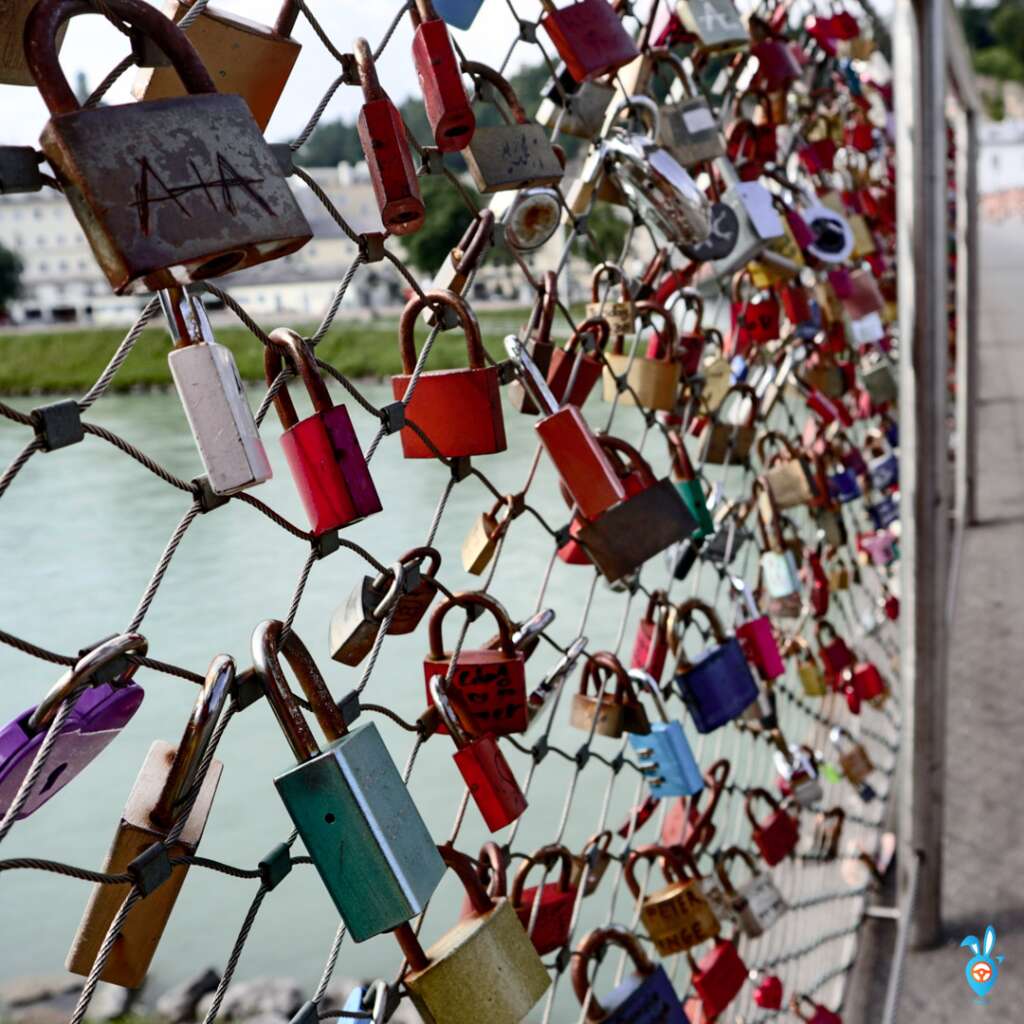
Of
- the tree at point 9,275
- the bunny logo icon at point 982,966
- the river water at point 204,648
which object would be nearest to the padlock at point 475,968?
the river water at point 204,648

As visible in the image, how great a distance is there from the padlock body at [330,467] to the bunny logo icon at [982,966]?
1102 mm

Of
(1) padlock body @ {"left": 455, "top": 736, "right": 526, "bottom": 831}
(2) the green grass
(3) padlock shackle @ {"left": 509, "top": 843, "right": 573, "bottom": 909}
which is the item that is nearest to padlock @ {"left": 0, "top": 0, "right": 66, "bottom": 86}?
(1) padlock body @ {"left": 455, "top": 736, "right": 526, "bottom": 831}

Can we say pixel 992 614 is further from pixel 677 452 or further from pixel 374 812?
pixel 374 812

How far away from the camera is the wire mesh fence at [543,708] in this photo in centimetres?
43

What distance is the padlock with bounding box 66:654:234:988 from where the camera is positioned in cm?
41

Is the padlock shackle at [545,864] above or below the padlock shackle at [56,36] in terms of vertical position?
below

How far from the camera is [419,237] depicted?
Result: 37.4 inches

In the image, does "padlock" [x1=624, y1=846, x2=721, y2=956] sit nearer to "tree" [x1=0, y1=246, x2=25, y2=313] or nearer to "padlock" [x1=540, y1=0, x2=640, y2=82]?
"padlock" [x1=540, y1=0, x2=640, y2=82]

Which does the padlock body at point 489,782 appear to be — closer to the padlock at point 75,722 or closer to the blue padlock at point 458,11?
the padlock at point 75,722

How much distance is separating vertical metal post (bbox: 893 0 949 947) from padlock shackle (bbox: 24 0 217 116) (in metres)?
1.12

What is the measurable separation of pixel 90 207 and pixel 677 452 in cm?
62

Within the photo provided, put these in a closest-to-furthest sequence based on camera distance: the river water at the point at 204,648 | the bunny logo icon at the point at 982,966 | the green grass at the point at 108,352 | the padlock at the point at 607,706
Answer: the padlock at the point at 607,706
the bunny logo icon at the point at 982,966
the river water at the point at 204,648
the green grass at the point at 108,352

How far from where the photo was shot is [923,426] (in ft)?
4.49

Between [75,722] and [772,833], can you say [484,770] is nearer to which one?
[75,722]
